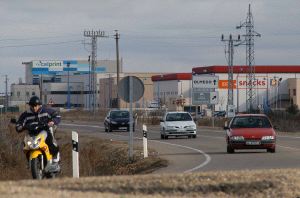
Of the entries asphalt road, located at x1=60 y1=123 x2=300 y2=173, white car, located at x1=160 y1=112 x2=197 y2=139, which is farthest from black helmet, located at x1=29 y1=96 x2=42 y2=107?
white car, located at x1=160 y1=112 x2=197 y2=139

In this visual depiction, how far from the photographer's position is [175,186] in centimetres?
1333

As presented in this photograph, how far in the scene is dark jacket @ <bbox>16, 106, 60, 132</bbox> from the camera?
15578 mm

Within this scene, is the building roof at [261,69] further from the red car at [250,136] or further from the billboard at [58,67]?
the red car at [250,136]

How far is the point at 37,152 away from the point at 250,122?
56.3 ft

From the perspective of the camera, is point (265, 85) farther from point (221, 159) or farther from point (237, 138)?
point (221, 159)

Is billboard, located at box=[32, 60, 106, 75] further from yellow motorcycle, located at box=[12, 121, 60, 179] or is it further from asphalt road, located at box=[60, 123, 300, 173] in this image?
yellow motorcycle, located at box=[12, 121, 60, 179]

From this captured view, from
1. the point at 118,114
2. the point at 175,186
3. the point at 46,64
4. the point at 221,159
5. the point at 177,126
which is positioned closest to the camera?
the point at 175,186

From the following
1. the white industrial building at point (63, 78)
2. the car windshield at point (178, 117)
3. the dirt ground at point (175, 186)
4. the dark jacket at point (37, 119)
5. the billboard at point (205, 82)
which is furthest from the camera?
the white industrial building at point (63, 78)

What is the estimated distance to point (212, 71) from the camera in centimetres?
12150

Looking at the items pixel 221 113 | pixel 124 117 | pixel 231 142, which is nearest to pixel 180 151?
pixel 231 142

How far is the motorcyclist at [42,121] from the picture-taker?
15.6 meters

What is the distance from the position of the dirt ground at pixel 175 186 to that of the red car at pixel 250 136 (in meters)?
15.9

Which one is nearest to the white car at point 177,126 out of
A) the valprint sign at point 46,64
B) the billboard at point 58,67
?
the billboard at point 58,67

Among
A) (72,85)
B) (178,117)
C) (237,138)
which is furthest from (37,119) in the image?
(72,85)
